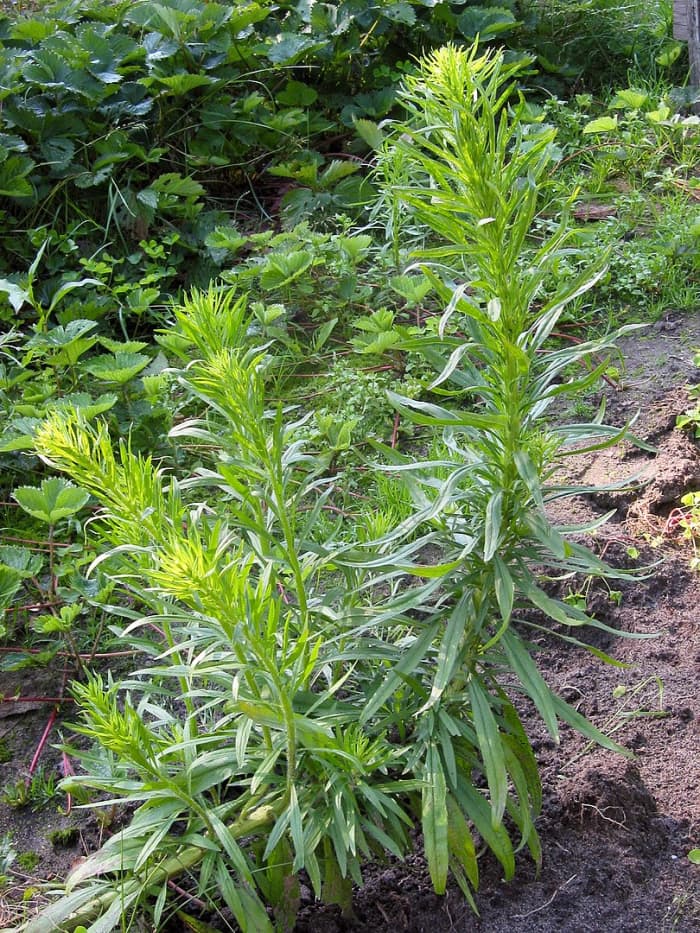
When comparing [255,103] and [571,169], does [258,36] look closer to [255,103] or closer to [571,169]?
[255,103]

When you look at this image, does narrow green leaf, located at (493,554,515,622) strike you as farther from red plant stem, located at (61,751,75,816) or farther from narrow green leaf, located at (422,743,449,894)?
red plant stem, located at (61,751,75,816)

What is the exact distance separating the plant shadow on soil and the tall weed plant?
0.15 m

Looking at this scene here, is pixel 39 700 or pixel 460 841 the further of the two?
pixel 39 700

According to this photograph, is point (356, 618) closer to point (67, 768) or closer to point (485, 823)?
point (485, 823)

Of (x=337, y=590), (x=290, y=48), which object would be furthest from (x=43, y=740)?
(x=290, y=48)

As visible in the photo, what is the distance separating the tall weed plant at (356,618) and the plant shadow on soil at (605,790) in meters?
0.15

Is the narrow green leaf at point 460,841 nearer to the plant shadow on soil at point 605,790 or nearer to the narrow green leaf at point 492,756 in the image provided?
the narrow green leaf at point 492,756

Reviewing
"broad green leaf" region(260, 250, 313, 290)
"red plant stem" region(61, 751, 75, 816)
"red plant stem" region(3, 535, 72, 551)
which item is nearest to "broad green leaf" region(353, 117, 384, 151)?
"broad green leaf" region(260, 250, 313, 290)

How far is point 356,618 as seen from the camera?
5.88 ft

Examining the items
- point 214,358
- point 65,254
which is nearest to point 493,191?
point 214,358

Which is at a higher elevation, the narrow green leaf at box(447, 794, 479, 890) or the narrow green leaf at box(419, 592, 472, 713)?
the narrow green leaf at box(419, 592, 472, 713)

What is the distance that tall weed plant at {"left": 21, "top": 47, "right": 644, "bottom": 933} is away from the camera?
Answer: 1.51 m

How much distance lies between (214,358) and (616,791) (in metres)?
1.23

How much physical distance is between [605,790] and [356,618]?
0.69 meters
